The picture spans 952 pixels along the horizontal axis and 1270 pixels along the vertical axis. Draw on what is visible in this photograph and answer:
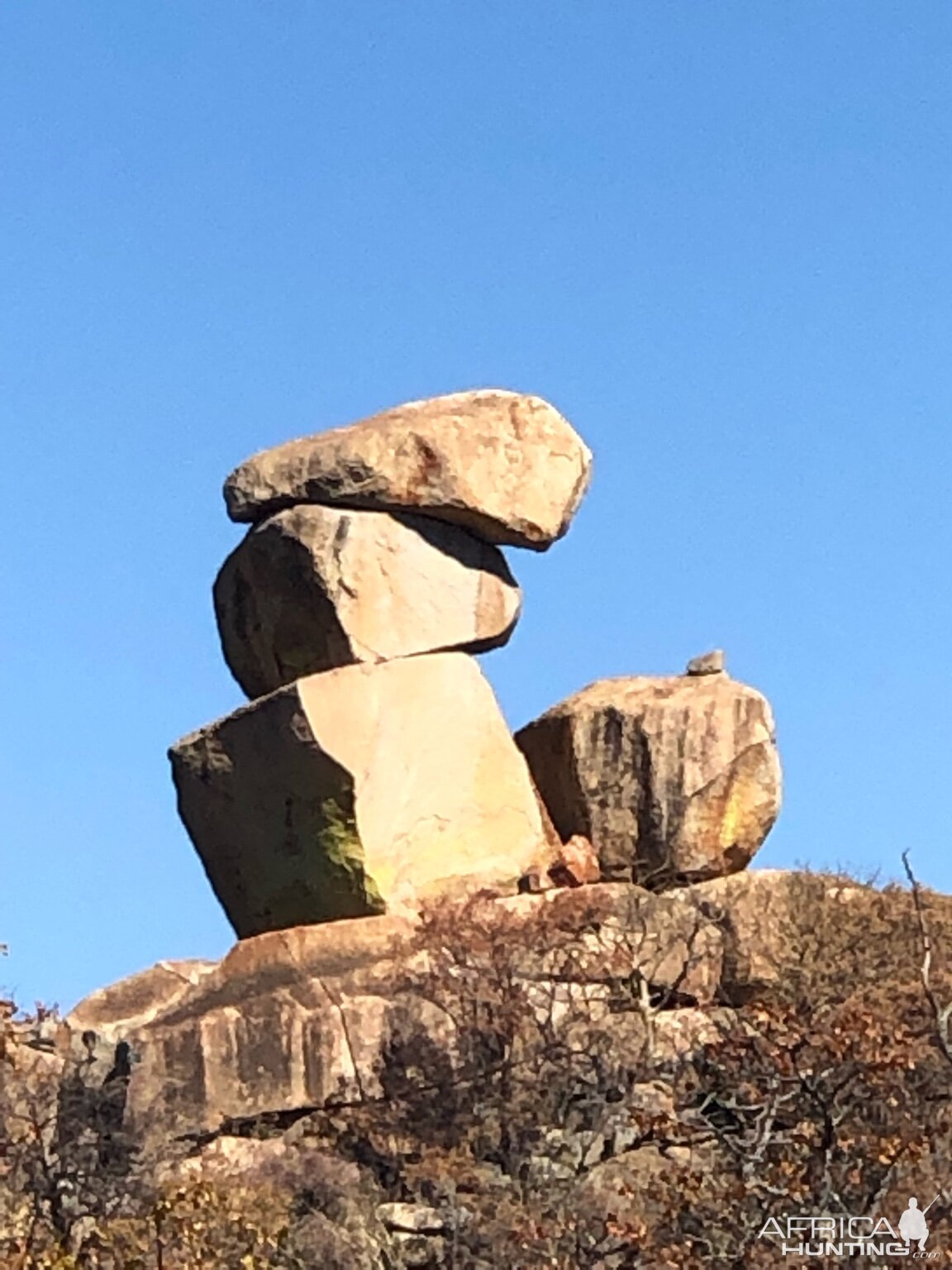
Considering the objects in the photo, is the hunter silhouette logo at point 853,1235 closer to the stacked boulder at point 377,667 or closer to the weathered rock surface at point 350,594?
the stacked boulder at point 377,667

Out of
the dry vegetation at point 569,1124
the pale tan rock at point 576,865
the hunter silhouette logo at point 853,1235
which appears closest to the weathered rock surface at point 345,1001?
the dry vegetation at point 569,1124

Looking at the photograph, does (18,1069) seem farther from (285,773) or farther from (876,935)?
(876,935)

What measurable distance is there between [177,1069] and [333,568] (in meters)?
4.25

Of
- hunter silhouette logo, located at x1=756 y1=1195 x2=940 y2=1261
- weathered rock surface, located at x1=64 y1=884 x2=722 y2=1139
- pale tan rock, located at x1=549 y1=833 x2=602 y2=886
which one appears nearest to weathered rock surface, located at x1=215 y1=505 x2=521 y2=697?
pale tan rock, located at x1=549 y1=833 x2=602 y2=886

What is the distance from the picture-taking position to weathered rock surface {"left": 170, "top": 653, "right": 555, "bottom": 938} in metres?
20.6

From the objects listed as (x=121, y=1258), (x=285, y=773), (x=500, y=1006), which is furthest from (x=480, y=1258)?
(x=285, y=773)

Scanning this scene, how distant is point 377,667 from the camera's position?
2127 cm

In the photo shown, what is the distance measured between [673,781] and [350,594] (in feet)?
10.5

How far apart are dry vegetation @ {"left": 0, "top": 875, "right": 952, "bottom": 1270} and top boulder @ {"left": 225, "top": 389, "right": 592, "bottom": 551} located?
3441 mm

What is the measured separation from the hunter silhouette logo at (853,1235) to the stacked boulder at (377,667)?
10.1m

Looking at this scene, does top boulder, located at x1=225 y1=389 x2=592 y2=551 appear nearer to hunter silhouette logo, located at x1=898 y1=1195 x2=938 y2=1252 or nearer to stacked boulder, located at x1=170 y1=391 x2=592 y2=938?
stacked boulder, located at x1=170 y1=391 x2=592 y2=938

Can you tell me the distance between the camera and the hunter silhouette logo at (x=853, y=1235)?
10086 mm

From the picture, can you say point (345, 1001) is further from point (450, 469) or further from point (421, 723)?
point (450, 469)

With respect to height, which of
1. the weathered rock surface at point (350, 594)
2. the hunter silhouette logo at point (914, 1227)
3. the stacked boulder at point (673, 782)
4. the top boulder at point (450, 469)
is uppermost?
the top boulder at point (450, 469)
